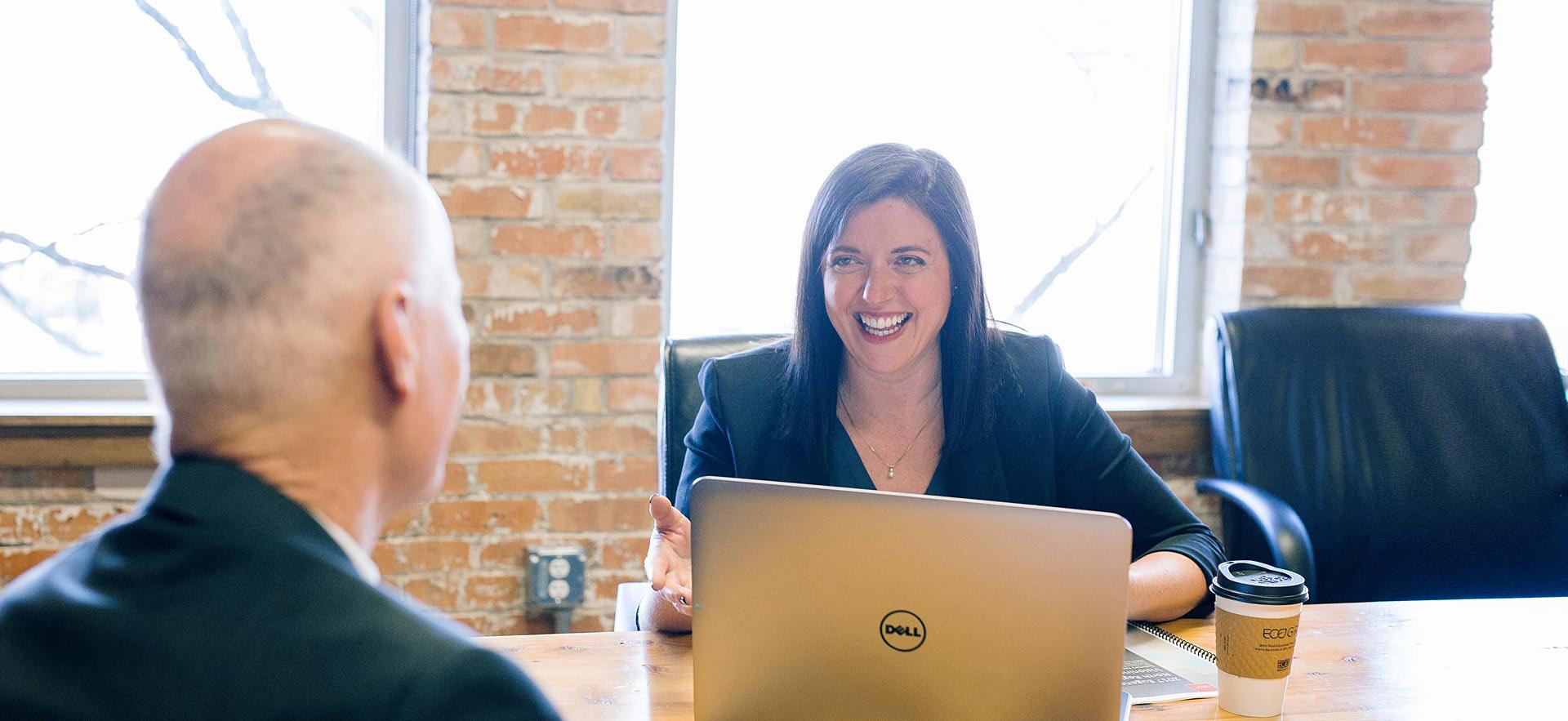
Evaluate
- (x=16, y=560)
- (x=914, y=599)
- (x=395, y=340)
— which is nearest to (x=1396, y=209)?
(x=914, y=599)

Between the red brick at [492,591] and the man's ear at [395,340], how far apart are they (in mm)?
1821

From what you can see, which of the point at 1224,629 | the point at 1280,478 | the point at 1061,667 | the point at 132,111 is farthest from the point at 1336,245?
the point at 132,111

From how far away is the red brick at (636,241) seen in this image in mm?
2482

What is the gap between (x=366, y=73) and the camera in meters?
2.56

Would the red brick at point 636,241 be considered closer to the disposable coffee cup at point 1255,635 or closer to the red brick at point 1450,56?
the disposable coffee cup at point 1255,635

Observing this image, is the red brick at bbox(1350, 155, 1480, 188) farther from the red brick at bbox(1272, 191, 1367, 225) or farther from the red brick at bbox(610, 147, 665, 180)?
the red brick at bbox(610, 147, 665, 180)

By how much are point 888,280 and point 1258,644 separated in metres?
0.75

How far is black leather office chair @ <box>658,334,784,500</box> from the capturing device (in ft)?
6.27

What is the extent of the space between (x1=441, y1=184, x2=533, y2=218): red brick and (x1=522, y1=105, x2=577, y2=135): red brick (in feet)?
0.37

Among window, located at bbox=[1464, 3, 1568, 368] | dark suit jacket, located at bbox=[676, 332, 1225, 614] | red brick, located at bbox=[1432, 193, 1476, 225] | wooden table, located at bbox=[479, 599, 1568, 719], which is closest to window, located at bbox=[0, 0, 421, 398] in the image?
dark suit jacket, located at bbox=[676, 332, 1225, 614]

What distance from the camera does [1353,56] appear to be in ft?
8.87

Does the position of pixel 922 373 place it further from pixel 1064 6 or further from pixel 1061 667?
pixel 1064 6

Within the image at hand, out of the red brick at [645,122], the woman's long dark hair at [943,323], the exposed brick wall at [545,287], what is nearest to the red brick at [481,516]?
the exposed brick wall at [545,287]

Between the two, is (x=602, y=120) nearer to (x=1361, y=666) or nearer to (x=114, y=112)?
(x=114, y=112)
